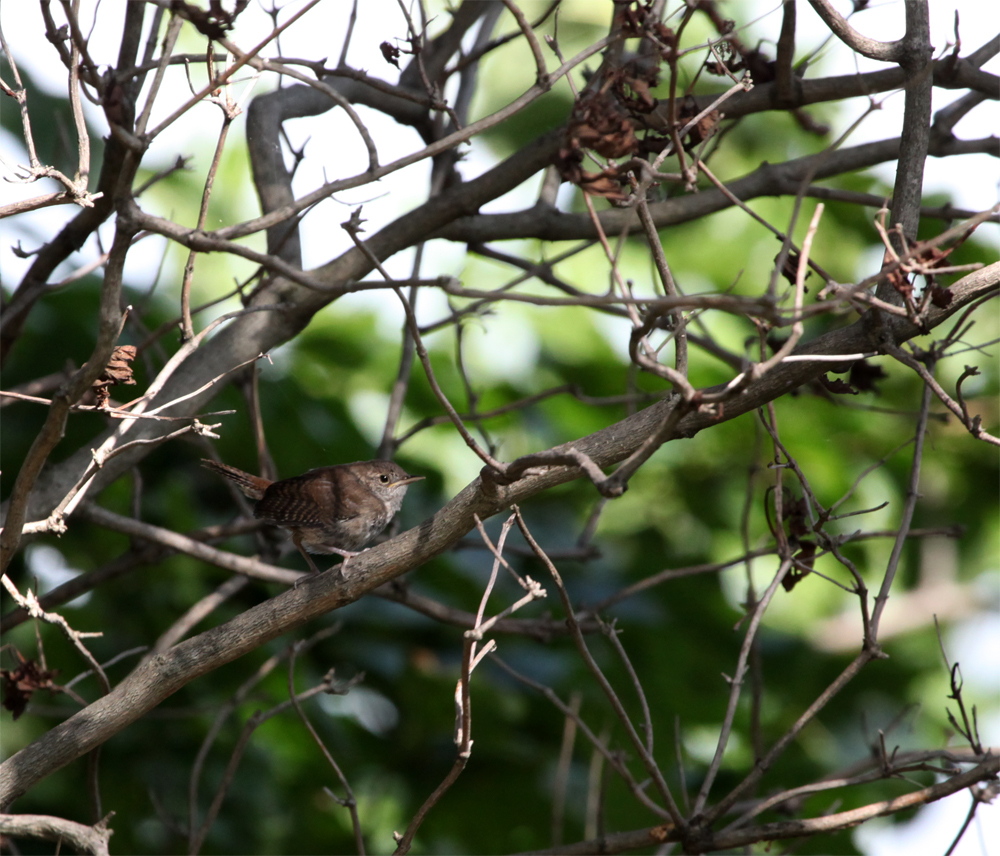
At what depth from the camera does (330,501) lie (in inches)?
163

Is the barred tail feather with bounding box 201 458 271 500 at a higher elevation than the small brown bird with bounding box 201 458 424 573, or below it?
higher

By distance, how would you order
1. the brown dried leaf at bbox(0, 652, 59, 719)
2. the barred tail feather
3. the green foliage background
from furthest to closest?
the green foliage background
the barred tail feather
the brown dried leaf at bbox(0, 652, 59, 719)

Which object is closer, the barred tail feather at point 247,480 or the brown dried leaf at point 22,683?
the brown dried leaf at point 22,683

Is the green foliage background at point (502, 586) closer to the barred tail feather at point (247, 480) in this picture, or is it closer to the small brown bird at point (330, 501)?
the small brown bird at point (330, 501)

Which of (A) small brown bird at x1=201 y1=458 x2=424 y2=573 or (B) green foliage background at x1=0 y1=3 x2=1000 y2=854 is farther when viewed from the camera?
(B) green foliage background at x1=0 y1=3 x2=1000 y2=854

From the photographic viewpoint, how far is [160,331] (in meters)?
3.22

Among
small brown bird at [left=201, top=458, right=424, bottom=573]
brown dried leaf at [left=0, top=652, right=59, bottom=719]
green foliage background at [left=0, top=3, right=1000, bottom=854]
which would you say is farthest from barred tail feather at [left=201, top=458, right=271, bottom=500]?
brown dried leaf at [left=0, top=652, right=59, bottom=719]

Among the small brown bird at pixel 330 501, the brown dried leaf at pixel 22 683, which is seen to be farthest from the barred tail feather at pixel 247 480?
the brown dried leaf at pixel 22 683

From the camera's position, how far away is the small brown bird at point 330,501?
13.1ft

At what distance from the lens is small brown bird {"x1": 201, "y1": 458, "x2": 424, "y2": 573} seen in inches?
158

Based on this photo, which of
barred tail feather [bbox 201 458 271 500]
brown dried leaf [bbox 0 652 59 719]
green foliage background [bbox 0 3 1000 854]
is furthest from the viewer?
green foliage background [bbox 0 3 1000 854]

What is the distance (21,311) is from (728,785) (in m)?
4.09

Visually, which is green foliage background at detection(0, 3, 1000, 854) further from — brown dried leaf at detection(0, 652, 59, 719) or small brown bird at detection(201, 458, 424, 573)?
brown dried leaf at detection(0, 652, 59, 719)

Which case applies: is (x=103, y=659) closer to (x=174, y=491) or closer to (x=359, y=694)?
(x=174, y=491)
